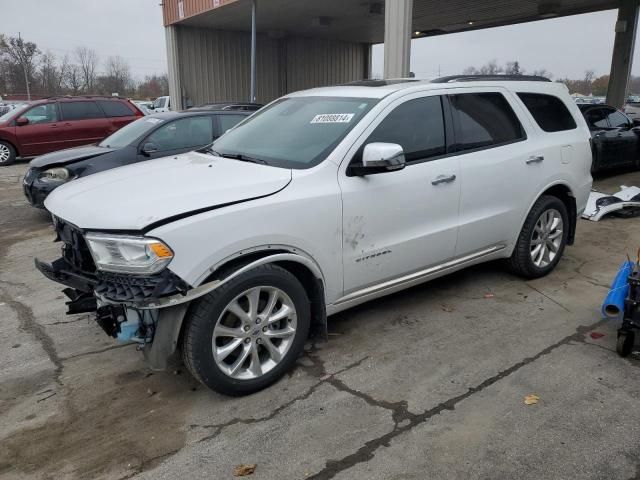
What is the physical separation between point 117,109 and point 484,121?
11.5 metres

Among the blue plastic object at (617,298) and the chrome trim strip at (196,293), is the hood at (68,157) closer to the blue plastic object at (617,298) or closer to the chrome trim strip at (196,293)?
the chrome trim strip at (196,293)

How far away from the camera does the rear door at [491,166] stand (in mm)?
4148

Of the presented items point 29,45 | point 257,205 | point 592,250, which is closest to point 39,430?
point 257,205

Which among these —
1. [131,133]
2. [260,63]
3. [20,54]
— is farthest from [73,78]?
[131,133]

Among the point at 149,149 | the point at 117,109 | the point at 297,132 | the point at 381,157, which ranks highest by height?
the point at 117,109

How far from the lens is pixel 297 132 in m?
3.80

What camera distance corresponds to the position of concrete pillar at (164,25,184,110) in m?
18.4

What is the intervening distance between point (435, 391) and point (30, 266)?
15.6 feet

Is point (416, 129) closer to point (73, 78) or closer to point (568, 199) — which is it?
point (568, 199)

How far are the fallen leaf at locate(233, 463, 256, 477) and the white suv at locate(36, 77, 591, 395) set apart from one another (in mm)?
551

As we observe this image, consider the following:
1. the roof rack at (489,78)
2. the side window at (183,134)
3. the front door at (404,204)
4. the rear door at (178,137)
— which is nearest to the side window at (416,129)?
the front door at (404,204)

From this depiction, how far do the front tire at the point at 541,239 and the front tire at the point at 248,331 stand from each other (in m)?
2.46

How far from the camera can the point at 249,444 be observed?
9.00 ft

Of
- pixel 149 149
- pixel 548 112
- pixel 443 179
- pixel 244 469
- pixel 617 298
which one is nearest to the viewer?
pixel 244 469
